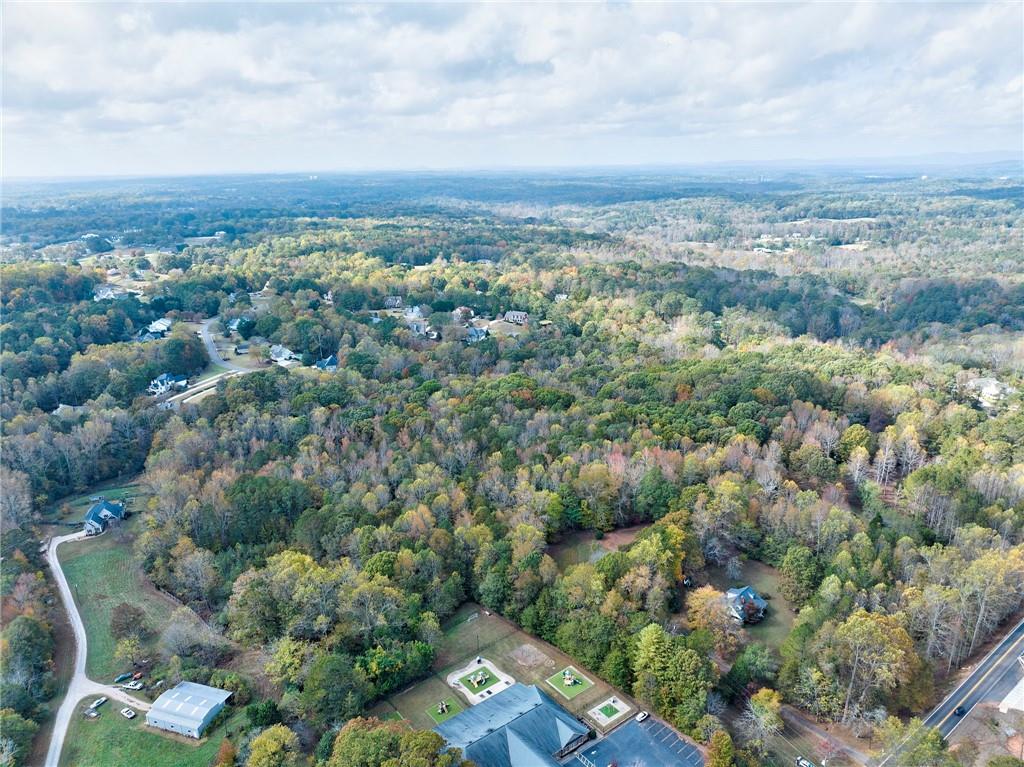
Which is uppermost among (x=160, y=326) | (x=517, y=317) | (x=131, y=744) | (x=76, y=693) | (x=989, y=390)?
(x=160, y=326)

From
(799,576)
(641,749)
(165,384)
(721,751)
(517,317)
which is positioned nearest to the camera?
(721,751)

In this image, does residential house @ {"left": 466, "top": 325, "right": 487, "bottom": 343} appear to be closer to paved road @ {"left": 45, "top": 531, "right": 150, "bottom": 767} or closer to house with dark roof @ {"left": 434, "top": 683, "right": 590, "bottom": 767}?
paved road @ {"left": 45, "top": 531, "right": 150, "bottom": 767}

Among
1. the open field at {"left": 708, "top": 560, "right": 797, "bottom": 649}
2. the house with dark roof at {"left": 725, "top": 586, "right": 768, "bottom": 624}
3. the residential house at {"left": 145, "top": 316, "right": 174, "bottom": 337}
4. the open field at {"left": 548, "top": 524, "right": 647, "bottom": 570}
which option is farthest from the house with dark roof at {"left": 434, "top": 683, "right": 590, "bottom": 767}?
the residential house at {"left": 145, "top": 316, "right": 174, "bottom": 337}

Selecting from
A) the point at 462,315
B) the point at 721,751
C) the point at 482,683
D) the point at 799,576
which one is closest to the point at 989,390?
the point at 799,576

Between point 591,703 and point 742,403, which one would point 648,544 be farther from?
point 742,403

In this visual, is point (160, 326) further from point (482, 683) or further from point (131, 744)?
point (482, 683)

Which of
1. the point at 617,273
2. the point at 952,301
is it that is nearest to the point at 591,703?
the point at 617,273
